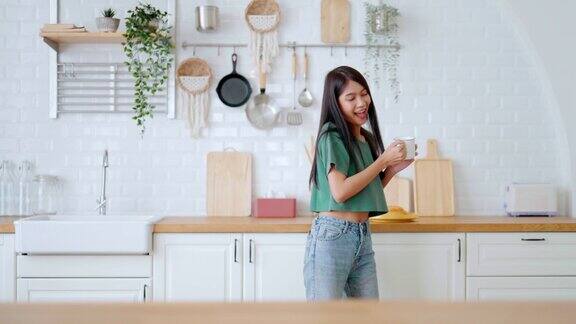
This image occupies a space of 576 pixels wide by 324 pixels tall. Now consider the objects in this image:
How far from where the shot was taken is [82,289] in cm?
316

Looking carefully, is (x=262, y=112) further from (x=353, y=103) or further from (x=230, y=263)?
(x=353, y=103)

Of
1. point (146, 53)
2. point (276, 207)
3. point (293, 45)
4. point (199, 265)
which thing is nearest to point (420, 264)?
point (276, 207)

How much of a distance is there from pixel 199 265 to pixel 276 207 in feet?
1.92

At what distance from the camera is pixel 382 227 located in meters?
3.20

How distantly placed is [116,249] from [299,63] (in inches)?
58.7

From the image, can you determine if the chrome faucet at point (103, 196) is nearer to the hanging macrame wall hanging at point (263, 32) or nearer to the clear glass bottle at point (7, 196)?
the clear glass bottle at point (7, 196)

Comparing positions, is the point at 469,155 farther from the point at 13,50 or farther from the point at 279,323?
the point at 279,323

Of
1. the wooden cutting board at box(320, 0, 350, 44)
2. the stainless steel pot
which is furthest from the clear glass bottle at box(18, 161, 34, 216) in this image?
the wooden cutting board at box(320, 0, 350, 44)

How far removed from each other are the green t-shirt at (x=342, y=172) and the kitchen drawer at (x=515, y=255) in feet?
2.87

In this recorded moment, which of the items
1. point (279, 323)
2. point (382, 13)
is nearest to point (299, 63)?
point (382, 13)

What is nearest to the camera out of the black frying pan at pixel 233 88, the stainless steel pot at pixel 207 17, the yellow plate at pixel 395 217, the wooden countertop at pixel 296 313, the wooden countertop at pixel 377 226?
the wooden countertop at pixel 296 313

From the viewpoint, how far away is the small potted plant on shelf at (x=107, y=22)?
11.8 ft

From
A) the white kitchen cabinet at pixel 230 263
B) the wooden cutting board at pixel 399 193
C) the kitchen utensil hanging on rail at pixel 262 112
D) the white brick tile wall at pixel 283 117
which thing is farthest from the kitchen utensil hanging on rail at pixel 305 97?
the white kitchen cabinet at pixel 230 263

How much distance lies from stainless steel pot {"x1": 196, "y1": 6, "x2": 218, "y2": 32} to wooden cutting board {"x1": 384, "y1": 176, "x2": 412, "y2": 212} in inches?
52.4
